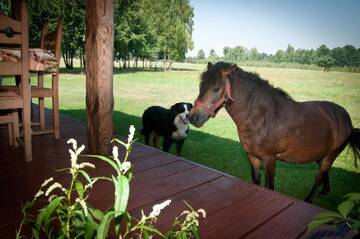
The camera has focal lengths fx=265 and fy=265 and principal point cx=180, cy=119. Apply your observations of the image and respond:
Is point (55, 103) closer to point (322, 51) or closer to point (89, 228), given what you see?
point (89, 228)

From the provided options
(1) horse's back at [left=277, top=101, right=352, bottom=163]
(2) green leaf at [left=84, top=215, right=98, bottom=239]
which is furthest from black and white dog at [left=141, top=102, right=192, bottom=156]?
(2) green leaf at [left=84, top=215, right=98, bottom=239]

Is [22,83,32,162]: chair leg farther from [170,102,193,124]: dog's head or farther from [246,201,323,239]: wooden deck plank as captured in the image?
[170,102,193,124]: dog's head

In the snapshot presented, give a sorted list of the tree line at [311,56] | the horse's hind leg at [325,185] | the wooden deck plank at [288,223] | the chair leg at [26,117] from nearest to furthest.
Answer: the wooden deck plank at [288,223] < the chair leg at [26,117] < the horse's hind leg at [325,185] < the tree line at [311,56]

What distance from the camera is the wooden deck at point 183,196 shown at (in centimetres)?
175

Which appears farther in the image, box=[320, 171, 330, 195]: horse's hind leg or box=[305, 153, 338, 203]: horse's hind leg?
box=[320, 171, 330, 195]: horse's hind leg

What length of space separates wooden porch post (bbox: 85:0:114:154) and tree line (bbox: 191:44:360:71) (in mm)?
53331

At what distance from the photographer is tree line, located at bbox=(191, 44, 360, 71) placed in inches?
2751

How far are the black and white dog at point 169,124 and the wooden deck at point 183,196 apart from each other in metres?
1.90

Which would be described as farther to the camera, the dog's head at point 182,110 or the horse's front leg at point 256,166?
the dog's head at point 182,110

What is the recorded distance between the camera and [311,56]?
274 ft

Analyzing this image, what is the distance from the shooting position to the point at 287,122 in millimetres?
2822

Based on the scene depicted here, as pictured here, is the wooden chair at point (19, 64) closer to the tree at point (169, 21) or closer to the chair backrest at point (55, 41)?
the chair backrest at point (55, 41)

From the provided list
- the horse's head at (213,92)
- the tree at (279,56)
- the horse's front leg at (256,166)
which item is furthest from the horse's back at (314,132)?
the tree at (279,56)

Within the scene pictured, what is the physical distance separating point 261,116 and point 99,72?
1.73 metres
